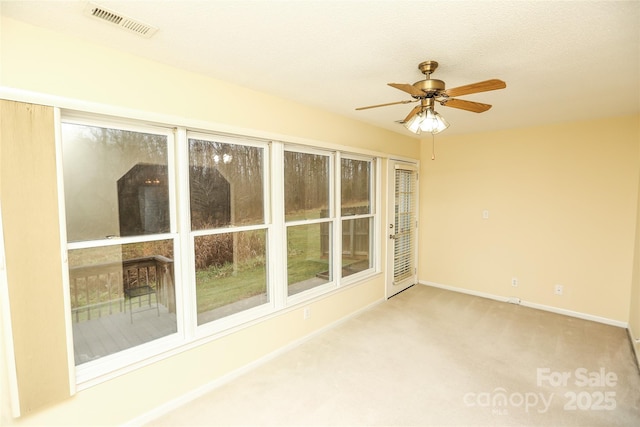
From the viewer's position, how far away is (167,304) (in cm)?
240

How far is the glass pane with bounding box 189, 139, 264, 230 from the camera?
2.46m

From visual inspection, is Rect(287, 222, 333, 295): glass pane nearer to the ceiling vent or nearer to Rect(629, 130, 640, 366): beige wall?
the ceiling vent

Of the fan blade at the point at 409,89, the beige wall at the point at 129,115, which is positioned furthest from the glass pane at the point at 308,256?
the fan blade at the point at 409,89

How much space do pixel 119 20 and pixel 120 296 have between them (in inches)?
68.7

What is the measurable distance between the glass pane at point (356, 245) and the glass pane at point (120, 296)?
2150mm

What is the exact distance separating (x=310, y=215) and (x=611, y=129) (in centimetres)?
362

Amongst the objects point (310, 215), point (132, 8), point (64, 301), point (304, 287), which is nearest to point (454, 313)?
point (304, 287)

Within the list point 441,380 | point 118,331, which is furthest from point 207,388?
point 441,380

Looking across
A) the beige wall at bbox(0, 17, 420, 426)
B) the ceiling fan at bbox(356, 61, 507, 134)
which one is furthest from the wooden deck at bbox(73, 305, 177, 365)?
the ceiling fan at bbox(356, 61, 507, 134)

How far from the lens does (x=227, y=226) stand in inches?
106

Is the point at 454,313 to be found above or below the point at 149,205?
below

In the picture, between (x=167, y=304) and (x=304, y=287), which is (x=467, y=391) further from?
(x=167, y=304)

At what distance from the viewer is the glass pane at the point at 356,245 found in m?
3.96

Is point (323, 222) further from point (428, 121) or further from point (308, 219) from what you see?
point (428, 121)
